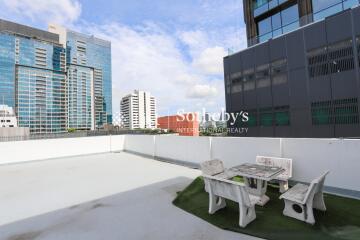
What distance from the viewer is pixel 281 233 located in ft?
8.98

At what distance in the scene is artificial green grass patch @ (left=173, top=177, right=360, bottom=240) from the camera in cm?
268

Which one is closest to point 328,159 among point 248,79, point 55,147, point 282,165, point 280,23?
point 282,165

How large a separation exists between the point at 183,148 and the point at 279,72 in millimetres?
10809

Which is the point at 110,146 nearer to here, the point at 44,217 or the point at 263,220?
the point at 44,217

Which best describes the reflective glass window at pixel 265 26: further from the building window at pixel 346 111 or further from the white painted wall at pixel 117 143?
the white painted wall at pixel 117 143

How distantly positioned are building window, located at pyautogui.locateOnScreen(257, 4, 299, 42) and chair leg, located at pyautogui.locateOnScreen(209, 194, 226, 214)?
49.5 ft

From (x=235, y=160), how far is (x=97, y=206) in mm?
3743

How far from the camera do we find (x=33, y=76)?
77812 mm

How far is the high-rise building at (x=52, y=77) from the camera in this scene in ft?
244

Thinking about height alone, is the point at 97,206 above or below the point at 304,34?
below

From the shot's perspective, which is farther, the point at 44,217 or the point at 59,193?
the point at 59,193

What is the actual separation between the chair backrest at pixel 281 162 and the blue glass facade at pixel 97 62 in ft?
316

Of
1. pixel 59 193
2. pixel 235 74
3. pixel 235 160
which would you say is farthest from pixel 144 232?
pixel 235 74

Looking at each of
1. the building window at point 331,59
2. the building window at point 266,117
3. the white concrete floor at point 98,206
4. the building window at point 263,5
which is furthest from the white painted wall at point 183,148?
the building window at point 263,5
